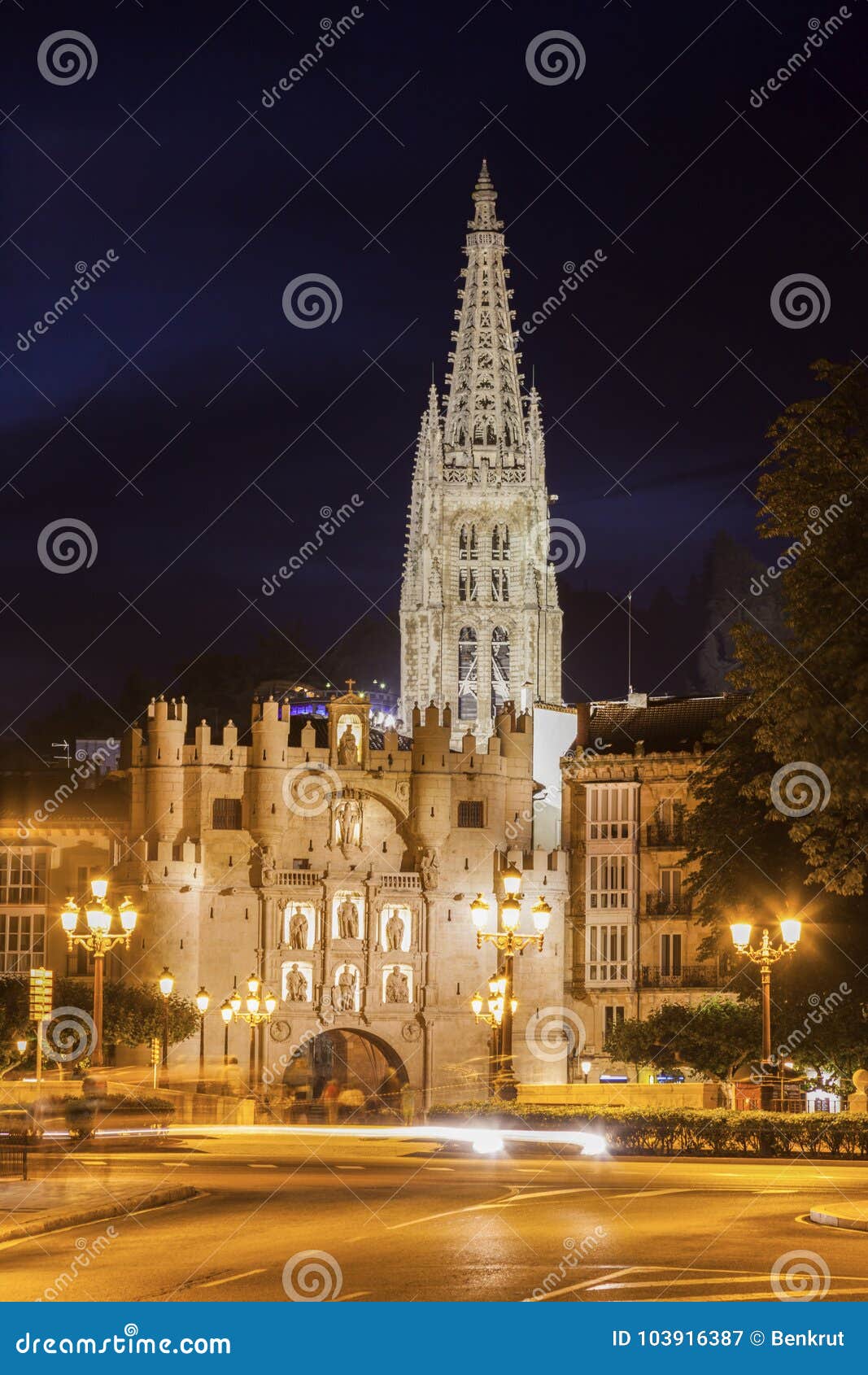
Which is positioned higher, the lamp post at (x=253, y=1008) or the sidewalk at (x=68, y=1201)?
the lamp post at (x=253, y=1008)

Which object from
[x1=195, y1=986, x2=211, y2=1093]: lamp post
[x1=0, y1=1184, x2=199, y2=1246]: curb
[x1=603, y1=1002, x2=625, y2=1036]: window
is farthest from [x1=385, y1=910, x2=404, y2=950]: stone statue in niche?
[x1=0, y1=1184, x2=199, y2=1246]: curb

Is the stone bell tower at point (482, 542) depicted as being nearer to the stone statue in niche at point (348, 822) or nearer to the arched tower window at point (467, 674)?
the arched tower window at point (467, 674)

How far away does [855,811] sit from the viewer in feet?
109

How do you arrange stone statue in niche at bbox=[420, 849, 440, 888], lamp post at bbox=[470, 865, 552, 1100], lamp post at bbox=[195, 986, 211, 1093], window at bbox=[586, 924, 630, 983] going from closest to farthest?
lamp post at bbox=[470, 865, 552, 1100] < lamp post at bbox=[195, 986, 211, 1093] < window at bbox=[586, 924, 630, 983] < stone statue in niche at bbox=[420, 849, 440, 888]

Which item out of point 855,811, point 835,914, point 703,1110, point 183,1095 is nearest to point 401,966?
point 183,1095

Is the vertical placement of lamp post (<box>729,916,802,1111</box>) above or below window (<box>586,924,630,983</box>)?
below

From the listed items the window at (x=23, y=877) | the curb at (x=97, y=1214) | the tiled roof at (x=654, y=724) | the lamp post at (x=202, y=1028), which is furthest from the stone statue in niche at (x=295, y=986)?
the curb at (x=97, y=1214)

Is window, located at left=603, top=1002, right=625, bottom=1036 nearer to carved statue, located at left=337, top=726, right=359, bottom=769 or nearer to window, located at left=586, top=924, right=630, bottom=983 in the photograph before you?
window, located at left=586, top=924, right=630, bottom=983

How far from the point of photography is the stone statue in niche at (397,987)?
3442 inches

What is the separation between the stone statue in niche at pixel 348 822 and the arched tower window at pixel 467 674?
28882 millimetres

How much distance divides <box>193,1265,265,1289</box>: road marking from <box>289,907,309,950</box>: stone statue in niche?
69.9m

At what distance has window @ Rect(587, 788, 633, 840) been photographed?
286 ft

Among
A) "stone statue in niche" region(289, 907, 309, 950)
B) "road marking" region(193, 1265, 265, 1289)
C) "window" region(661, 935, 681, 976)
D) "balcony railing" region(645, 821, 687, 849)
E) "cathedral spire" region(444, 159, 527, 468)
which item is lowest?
"road marking" region(193, 1265, 265, 1289)

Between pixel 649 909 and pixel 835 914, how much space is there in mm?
38989
